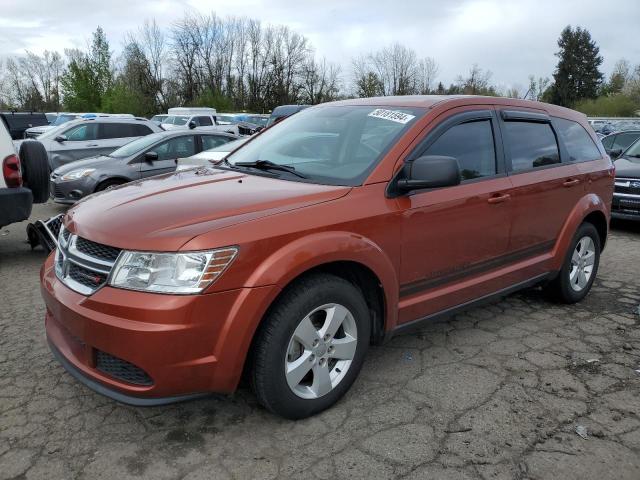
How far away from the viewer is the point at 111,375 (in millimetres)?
2545

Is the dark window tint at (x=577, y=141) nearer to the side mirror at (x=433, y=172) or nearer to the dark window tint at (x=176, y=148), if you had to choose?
the side mirror at (x=433, y=172)

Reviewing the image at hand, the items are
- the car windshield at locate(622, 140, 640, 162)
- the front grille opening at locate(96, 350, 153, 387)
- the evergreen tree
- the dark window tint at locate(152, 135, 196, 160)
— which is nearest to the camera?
the front grille opening at locate(96, 350, 153, 387)

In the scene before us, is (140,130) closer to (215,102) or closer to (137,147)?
(137,147)

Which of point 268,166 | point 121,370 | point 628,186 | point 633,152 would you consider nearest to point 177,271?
A: point 121,370

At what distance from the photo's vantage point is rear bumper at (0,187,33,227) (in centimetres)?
553

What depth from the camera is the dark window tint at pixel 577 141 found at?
14.9 ft

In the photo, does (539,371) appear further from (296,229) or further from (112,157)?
(112,157)

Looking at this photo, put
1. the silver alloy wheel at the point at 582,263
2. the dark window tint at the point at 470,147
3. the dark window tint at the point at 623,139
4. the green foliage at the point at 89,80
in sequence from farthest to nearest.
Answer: the green foliage at the point at 89,80 < the dark window tint at the point at 623,139 < the silver alloy wheel at the point at 582,263 < the dark window tint at the point at 470,147

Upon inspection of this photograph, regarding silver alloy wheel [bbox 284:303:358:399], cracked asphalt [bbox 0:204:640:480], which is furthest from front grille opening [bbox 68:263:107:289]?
silver alloy wheel [bbox 284:303:358:399]

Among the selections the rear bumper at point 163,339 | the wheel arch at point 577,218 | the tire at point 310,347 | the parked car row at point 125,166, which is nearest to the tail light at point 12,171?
the parked car row at point 125,166

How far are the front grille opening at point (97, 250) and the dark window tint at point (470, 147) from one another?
1937mm

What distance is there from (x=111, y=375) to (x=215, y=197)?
3.32 feet

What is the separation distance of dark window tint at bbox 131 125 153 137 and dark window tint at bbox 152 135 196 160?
388cm

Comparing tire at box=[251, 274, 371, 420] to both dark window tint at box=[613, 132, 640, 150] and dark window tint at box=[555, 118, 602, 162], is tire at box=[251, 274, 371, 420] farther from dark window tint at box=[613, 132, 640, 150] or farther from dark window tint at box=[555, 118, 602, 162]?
dark window tint at box=[613, 132, 640, 150]
